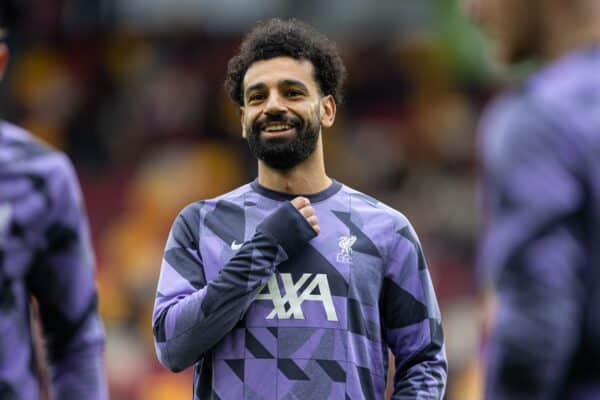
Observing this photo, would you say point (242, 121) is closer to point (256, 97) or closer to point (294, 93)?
point (256, 97)

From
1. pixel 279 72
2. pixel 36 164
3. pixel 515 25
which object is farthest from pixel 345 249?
pixel 515 25

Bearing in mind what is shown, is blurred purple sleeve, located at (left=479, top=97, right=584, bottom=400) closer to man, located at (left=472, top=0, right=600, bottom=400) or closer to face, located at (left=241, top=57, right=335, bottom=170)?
man, located at (left=472, top=0, right=600, bottom=400)

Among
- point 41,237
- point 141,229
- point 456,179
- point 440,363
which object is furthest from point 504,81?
point 41,237

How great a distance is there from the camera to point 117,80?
16.7 meters

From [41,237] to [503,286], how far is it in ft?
3.93

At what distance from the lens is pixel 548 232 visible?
7.36 feet

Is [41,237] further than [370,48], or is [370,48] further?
[370,48]

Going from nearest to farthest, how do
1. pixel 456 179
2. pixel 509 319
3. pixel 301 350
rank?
pixel 509 319
pixel 301 350
pixel 456 179

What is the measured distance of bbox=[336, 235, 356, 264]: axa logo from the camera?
3.91 meters

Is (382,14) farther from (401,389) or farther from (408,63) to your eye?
(401,389)

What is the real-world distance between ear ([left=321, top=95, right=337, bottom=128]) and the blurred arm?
1.51 feet

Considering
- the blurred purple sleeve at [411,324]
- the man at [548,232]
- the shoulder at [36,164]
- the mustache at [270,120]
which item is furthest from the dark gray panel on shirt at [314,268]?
the man at [548,232]

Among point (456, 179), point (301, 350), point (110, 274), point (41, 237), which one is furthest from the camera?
point (456, 179)

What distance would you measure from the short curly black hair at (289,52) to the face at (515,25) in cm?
176
